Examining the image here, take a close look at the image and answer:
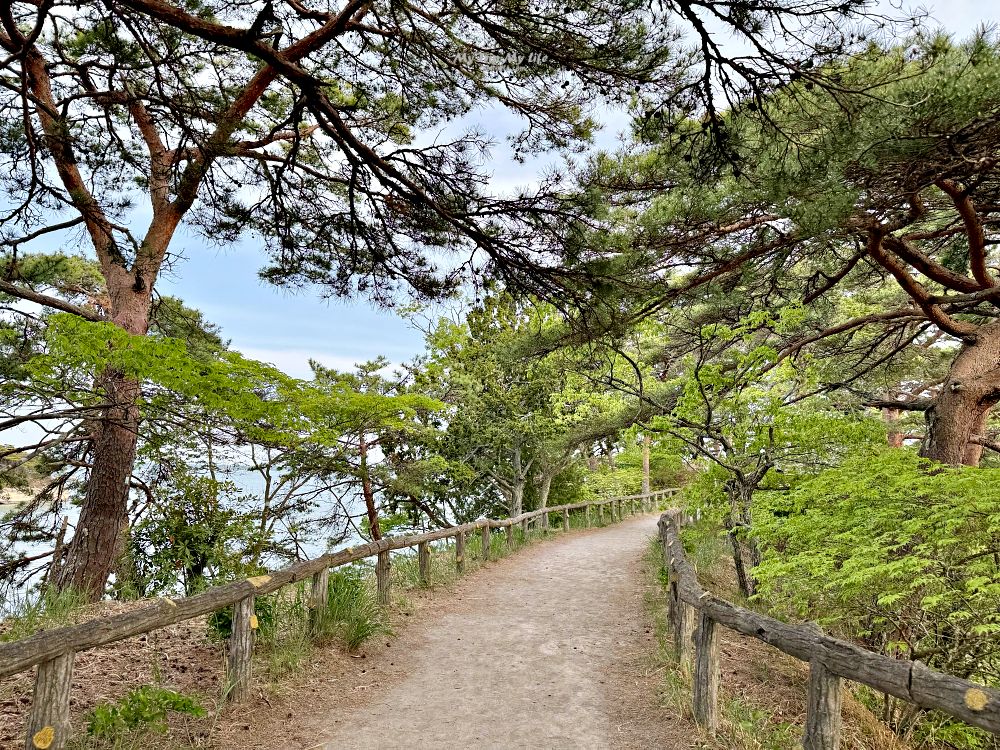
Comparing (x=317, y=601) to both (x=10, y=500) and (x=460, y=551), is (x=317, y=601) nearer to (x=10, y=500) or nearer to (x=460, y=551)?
(x=460, y=551)

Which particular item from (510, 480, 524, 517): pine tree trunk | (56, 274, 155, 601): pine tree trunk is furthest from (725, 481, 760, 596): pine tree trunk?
(510, 480, 524, 517): pine tree trunk

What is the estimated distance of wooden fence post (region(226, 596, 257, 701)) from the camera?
4.16m

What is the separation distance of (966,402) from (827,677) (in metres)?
6.36

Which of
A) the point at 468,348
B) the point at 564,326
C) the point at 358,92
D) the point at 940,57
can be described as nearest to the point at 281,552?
the point at 564,326

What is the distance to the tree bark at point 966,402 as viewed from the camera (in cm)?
740

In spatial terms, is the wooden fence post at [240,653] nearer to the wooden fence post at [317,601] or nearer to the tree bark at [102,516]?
the wooden fence post at [317,601]

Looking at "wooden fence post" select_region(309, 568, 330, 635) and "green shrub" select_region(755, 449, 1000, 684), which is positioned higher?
"green shrub" select_region(755, 449, 1000, 684)

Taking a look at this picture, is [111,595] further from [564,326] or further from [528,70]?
[528,70]

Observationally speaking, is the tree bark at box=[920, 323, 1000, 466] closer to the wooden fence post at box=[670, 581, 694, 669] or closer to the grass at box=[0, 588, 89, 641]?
the wooden fence post at box=[670, 581, 694, 669]

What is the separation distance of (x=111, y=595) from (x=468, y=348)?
11.7m

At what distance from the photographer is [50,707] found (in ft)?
9.57

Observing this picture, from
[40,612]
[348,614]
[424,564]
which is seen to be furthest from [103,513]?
[424,564]

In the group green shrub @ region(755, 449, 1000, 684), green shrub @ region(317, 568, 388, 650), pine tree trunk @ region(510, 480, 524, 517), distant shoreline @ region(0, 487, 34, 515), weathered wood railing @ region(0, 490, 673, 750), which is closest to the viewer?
weathered wood railing @ region(0, 490, 673, 750)

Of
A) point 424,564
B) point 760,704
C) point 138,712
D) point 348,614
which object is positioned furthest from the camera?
point 424,564
